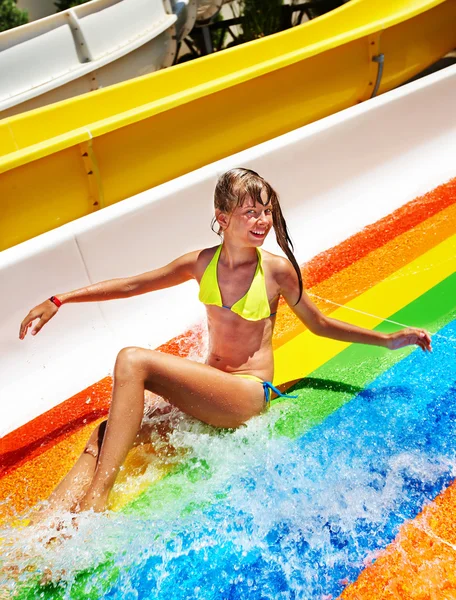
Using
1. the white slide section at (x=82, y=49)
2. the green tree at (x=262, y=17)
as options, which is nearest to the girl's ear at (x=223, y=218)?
the white slide section at (x=82, y=49)

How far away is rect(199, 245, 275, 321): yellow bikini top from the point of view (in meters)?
2.33

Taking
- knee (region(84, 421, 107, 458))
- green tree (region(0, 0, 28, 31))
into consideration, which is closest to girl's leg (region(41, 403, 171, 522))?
knee (region(84, 421, 107, 458))

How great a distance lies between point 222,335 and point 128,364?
44 centimetres

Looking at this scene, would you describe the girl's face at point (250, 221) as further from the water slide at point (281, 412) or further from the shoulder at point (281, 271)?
the water slide at point (281, 412)

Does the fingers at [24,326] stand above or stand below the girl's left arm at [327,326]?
above

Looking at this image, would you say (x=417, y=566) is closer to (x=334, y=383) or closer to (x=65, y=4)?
(x=334, y=383)

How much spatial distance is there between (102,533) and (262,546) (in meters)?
0.49

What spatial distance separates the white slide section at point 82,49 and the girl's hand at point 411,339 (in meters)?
4.84

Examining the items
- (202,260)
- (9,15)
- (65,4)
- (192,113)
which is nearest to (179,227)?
(192,113)

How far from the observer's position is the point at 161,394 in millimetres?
2213

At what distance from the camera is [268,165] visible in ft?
12.7

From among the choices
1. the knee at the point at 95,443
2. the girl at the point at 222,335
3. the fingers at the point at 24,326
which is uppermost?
the fingers at the point at 24,326

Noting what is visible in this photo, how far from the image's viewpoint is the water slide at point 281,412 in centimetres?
190

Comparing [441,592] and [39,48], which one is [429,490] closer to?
[441,592]
